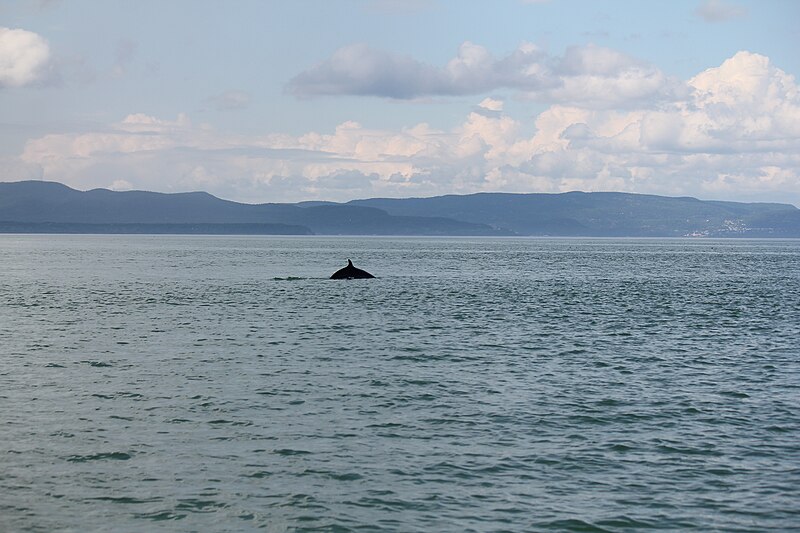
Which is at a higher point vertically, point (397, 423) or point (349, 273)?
point (349, 273)

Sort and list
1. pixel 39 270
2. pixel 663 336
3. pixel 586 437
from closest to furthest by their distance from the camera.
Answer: pixel 586 437, pixel 663 336, pixel 39 270

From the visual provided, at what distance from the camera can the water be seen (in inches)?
740

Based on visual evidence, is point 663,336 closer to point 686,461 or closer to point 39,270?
point 686,461

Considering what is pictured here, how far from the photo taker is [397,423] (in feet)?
87.5

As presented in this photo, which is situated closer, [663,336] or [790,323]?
[663,336]

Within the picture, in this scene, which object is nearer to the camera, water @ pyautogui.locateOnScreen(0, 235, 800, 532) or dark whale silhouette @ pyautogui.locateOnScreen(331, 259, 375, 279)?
water @ pyautogui.locateOnScreen(0, 235, 800, 532)

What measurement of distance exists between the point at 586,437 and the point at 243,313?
40710 mm

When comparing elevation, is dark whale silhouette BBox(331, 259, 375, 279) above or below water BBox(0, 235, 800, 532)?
above

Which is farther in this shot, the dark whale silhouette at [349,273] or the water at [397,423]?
the dark whale silhouette at [349,273]

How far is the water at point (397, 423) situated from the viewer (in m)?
18.8

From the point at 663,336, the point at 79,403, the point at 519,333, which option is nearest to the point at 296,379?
the point at 79,403

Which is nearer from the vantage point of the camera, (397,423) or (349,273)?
(397,423)

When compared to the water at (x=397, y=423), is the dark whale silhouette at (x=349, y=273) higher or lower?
higher

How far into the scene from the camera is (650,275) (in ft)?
401
